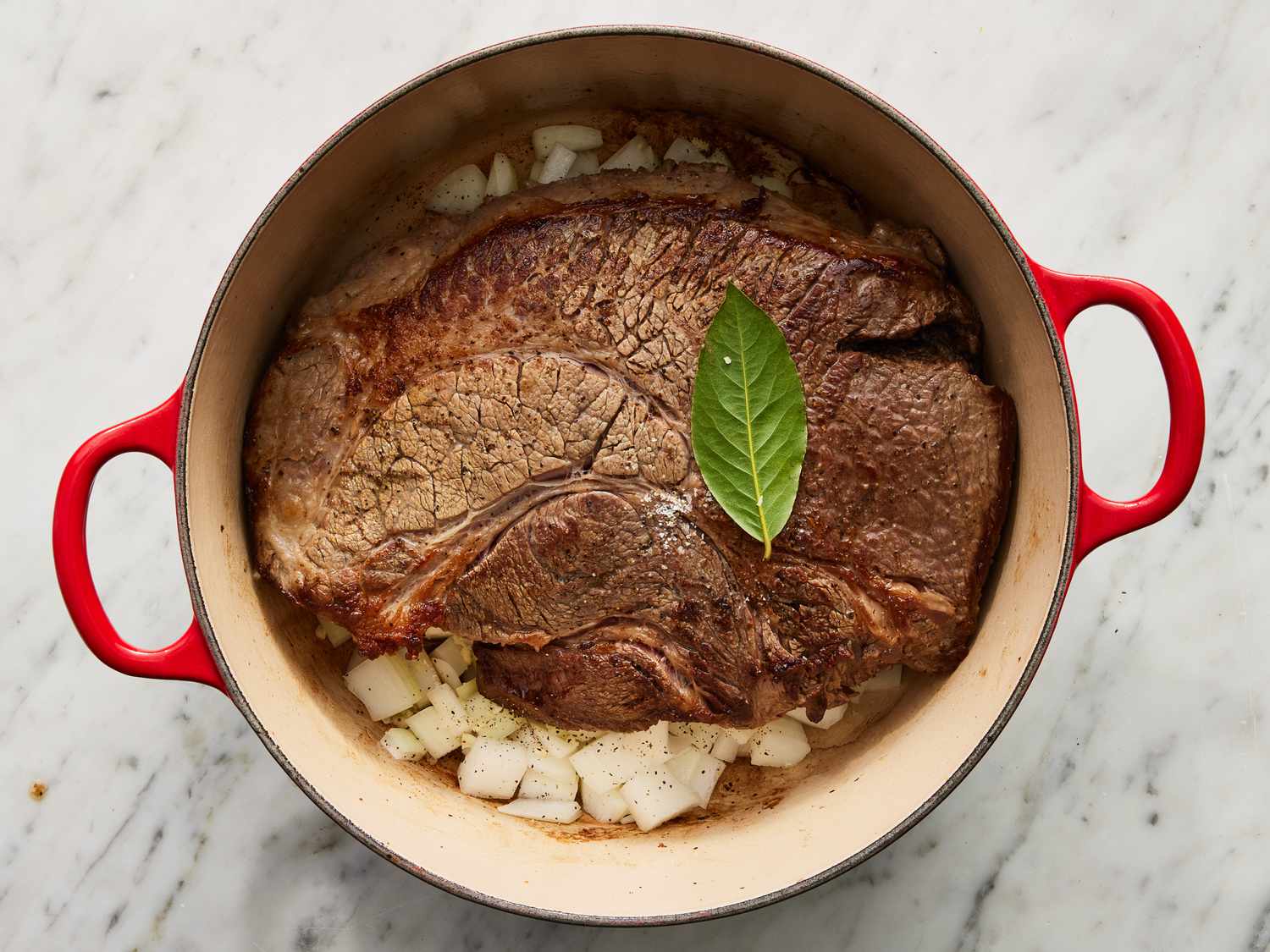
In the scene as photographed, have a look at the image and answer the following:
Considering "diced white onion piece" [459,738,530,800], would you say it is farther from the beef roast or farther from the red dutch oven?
the beef roast

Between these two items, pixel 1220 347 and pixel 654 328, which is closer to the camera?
pixel 654 328

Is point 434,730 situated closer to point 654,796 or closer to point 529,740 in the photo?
point 529,740

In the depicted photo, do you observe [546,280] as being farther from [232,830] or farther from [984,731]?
[232,830]

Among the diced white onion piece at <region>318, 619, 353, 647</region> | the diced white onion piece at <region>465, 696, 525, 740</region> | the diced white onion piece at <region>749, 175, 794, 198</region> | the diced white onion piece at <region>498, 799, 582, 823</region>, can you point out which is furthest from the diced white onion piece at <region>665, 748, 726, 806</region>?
the diced white onion piece at <region>749, 175, 794, 198</region>

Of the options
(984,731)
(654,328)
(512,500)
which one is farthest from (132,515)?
(984,731)

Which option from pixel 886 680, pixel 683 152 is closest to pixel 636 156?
pixel 683 152

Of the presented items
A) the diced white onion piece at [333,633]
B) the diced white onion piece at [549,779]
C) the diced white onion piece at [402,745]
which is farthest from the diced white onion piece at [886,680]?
the diced white onion piece at [333,633]

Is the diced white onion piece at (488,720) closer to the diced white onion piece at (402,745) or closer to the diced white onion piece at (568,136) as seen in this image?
the diced white onion piece at (402,745)

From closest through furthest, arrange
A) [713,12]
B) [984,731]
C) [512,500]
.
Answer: [984,731] → [512,500] → [713,12]
